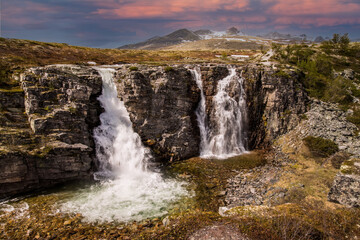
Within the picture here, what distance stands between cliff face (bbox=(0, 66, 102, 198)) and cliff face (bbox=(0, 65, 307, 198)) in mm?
75

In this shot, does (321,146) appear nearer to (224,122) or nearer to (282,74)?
(224,122)

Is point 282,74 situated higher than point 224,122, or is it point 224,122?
point 282,74

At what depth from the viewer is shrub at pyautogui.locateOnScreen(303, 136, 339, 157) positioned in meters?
23.8

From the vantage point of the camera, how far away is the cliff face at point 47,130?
1845 centimetres

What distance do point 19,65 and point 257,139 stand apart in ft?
125

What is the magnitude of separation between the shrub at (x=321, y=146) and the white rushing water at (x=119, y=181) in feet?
59.8

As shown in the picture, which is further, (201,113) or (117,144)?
(201,113)

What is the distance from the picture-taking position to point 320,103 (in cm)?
3131

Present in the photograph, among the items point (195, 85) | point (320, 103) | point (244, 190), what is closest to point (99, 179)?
point (244, 190)

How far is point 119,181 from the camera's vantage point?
2203cm

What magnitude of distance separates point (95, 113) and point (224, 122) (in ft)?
63.3

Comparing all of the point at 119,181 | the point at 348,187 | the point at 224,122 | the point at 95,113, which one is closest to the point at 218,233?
the point at 348,187

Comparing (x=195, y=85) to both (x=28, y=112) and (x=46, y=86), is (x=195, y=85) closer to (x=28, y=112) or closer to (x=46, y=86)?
(x=46, y=86)

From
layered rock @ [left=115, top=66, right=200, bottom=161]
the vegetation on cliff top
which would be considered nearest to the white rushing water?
layered rock @ [left=115, top=66, right=200, bottom=161]
